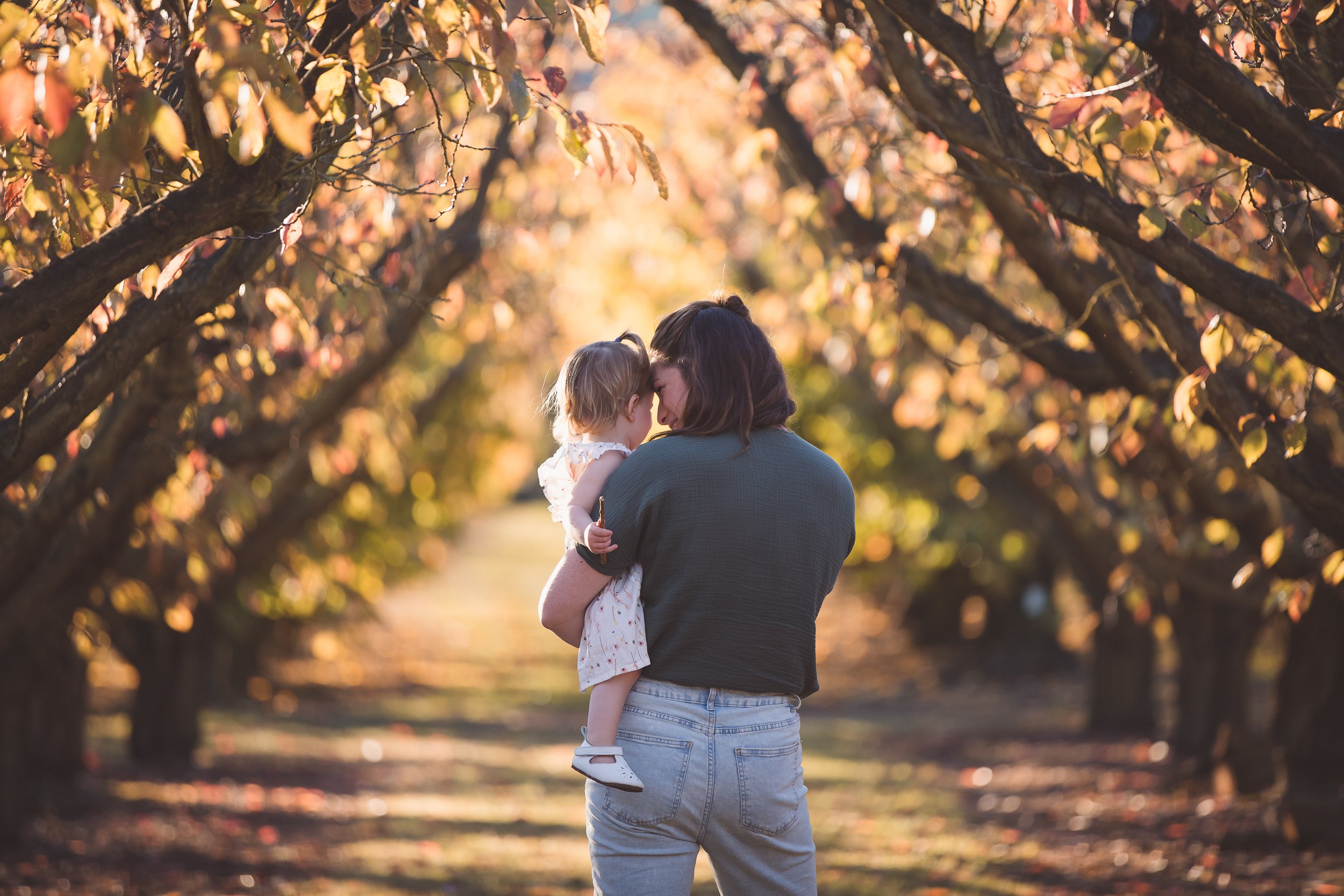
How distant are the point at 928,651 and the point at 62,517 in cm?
1542

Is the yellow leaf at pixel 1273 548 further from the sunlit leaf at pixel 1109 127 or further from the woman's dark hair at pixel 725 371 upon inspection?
the woman's dark hair at pixel 725 371

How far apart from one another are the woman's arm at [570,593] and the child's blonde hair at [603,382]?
36cm

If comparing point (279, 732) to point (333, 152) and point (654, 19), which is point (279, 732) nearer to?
A: point (654, 19)

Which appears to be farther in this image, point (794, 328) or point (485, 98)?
point (794, 328)

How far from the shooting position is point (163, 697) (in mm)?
9852

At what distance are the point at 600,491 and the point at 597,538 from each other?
234mm

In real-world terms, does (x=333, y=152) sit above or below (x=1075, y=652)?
above

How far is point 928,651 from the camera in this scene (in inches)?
727

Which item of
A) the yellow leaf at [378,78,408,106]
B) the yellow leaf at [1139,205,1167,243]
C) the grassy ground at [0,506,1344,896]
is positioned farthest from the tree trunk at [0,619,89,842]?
the yellow leaf at [1139,205,1167,243]

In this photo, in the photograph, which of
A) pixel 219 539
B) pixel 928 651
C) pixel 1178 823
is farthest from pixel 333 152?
pixel 928 651

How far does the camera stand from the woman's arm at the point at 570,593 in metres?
2.86

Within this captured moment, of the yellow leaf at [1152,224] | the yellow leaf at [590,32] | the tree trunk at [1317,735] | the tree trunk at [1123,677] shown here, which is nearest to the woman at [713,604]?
the yellow leaf at [590,32]

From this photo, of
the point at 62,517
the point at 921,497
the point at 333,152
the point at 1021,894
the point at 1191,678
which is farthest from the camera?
the point at 921,497

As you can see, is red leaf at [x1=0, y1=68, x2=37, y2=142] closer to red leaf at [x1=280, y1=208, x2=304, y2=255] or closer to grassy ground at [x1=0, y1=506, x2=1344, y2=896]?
red leaf at [x1=280, y1=208, x2=304, y2=255]
